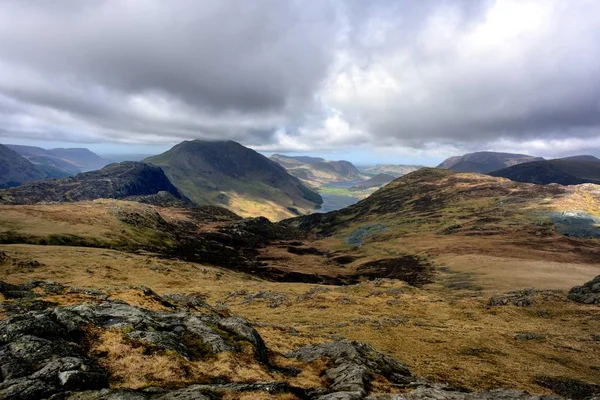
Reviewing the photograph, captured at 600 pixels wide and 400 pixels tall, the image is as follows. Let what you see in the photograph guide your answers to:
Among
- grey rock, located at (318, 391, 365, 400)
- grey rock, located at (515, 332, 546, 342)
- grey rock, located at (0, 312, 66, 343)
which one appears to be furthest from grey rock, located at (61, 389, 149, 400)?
grey rock, located at (515, 332, 546, 342)

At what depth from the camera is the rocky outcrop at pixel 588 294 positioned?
47.2 m

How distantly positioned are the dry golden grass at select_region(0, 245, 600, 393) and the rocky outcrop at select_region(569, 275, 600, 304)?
2367 mm

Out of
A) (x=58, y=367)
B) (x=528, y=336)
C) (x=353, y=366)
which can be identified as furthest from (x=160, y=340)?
(x=528, y=336)

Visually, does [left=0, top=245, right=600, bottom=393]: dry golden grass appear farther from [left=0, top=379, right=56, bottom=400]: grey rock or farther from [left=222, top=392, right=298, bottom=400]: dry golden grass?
[left=0, top=379, right=56, bottom=400]: grey rock

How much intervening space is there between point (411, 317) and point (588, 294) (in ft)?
90.4

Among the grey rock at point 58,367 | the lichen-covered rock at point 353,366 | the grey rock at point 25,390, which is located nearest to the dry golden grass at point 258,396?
the lichen-covered rock at point 353,366

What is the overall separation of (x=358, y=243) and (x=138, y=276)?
425 ft

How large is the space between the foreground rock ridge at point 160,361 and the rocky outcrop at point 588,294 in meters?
30.2

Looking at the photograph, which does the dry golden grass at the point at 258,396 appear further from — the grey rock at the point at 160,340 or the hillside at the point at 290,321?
the grey rock at the point at 160,340

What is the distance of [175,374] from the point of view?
53.1 feet

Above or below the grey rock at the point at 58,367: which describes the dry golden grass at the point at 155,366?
below

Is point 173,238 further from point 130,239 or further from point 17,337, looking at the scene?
point 17,337

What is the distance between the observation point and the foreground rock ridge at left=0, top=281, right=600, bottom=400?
45.1ft

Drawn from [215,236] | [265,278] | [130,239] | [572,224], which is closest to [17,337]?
[265,278]
